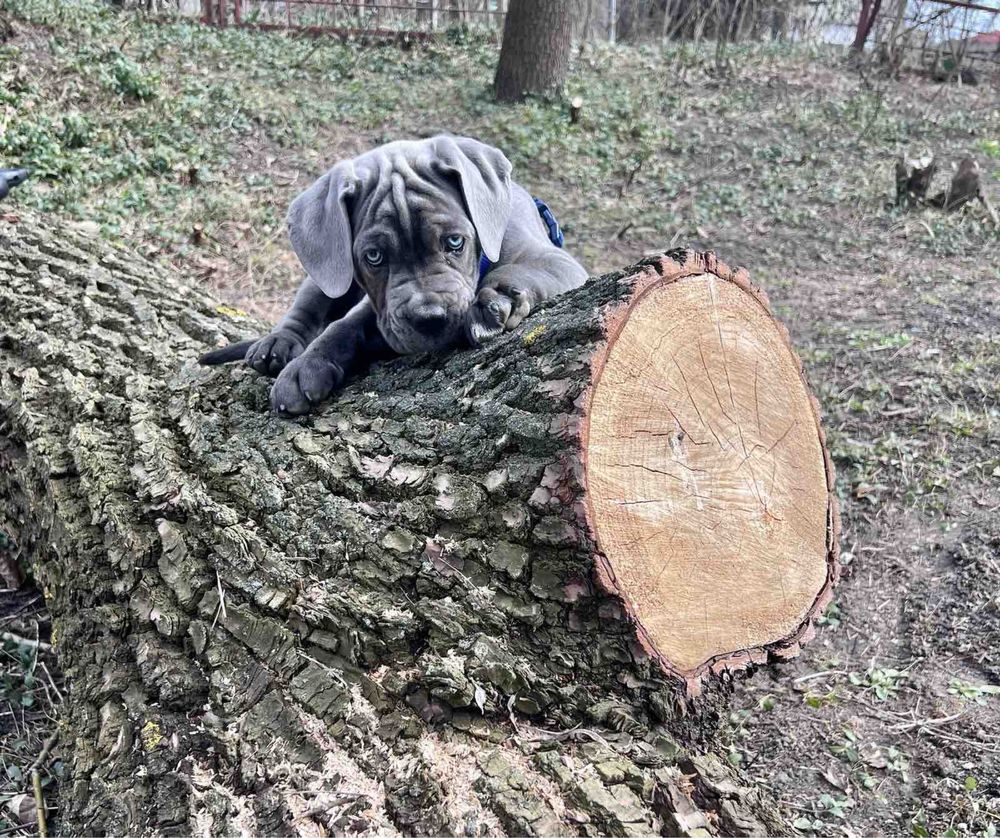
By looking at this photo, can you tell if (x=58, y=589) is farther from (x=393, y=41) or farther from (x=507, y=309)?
(x=393, y=41)

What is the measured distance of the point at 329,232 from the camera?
3.53 m

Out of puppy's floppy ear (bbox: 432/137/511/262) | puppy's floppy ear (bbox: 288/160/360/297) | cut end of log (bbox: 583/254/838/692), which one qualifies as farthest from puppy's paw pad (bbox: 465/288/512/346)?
Result: cut end of log (bbox: 583/254/838/692)

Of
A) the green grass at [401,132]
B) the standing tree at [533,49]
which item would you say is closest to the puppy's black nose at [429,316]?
the green grass at [401,132]

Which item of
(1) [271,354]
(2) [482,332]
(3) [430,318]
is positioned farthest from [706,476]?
(1) [271,354]

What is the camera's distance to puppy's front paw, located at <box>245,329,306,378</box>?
378cm

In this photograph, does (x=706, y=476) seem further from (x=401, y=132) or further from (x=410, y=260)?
(x=401, y=132)

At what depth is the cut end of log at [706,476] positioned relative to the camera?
89.8 inches

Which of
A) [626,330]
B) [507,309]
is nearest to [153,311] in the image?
[507,309]

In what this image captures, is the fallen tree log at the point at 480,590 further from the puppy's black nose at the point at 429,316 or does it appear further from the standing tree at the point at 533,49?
the standing tree at the point at 533,49

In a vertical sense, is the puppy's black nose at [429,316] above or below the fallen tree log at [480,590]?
above

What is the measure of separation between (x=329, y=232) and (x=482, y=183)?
66 centimetres

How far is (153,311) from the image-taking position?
4.44 metres

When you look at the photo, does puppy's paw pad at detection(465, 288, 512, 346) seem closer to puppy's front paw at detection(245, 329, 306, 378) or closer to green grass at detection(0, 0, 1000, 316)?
puppy's front paw at detection(245, 329, 306, 378)

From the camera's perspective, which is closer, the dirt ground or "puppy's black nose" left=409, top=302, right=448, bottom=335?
"puppy's black nose" left=409, top=302, right=448, bottom=335
